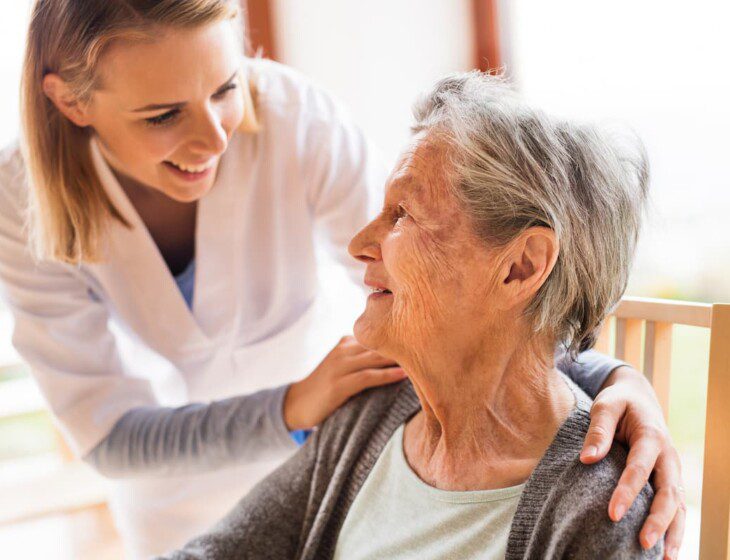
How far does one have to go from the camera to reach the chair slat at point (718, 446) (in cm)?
104

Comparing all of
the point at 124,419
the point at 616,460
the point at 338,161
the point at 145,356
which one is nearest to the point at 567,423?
the point at 616,460

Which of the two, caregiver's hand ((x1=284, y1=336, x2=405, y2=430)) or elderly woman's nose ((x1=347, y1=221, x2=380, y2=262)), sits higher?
elderly woman's nose ((x1=347, y1=221, x2=380, y2=262))

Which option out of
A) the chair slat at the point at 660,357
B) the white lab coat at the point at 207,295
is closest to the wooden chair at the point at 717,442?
the chair slat at the point at 660,357

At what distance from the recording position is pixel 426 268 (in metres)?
1.14

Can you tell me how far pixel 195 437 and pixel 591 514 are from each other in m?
0.90

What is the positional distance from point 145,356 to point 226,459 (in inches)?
15.3

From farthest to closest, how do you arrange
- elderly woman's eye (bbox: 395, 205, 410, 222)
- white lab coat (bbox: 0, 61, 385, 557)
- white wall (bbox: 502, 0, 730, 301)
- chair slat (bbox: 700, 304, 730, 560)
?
white wall (bbox: 502, 0, 730, 301)
white lab coat (bbox: 0, 61, 385, 557)
elderly woman's eye (bbox: 395, 205, 410, 222)
chair slat (bbox: 700, 304, 730, 560)

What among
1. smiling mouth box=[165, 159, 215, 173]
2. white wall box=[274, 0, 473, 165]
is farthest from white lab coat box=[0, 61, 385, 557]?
white wall box=[274, 0, 473, 165]

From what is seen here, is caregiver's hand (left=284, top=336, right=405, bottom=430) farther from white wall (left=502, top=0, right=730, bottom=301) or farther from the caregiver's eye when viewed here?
white wall (left=502, top=0, right=730, bottom=301)

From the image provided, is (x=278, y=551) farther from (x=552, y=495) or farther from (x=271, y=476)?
(x=552, y=495)

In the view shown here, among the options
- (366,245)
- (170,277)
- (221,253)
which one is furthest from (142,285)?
(366,245)

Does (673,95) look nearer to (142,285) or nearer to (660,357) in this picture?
(660,357)

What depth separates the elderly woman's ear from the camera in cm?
107

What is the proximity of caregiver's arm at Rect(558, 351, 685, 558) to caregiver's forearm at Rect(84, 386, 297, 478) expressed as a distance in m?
0.69
